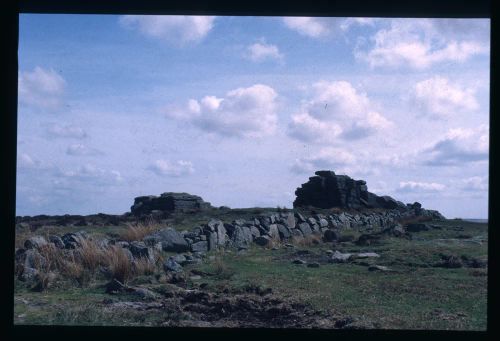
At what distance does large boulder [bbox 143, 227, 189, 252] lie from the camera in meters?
12.5

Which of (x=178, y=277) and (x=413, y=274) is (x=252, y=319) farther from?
(x=413, y=274)

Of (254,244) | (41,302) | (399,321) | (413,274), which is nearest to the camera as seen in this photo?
(399,321)

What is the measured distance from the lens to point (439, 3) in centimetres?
375

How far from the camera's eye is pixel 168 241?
1273 centimetres

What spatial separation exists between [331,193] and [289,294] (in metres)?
24.7

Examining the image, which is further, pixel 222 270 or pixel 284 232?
pixel 284 232

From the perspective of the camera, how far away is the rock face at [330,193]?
32594 mm

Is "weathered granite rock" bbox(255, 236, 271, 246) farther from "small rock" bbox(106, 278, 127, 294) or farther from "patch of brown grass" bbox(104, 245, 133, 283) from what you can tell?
"small rock" bbox(106, 278, 127, 294)

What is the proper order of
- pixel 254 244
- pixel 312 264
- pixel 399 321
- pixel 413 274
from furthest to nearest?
pixel 254 244 → pixel 312 264 → pixel 413 274 → pixel 399 321

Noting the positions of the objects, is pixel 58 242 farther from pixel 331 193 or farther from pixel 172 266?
pixel 331 193

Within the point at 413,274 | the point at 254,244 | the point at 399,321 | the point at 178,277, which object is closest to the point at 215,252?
the point at 254,244

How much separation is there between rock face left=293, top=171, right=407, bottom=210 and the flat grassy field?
19.6 meters

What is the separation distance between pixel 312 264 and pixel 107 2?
27.0 ft

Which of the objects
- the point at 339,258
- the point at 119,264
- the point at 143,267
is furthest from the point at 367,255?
the point at 119,264
